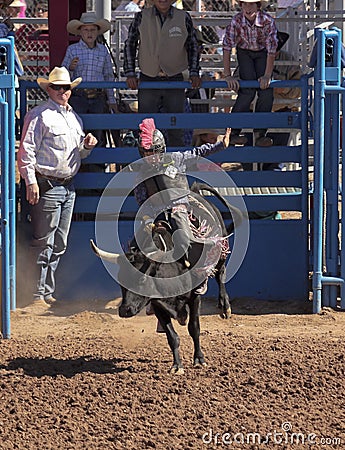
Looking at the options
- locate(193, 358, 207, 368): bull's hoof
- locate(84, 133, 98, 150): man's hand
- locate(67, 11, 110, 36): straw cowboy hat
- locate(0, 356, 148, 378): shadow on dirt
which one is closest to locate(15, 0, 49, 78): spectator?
locate(67, 11, 110, 36): straw cowboy hat

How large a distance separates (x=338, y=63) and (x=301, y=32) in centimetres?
332

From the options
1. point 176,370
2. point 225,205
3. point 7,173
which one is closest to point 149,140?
point 225,205

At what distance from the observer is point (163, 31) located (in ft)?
32.0

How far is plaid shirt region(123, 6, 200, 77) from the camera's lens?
9602 mm

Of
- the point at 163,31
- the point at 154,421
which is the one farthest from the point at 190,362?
the point at 163,31

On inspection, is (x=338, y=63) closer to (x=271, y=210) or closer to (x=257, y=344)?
(x=271, y=210)

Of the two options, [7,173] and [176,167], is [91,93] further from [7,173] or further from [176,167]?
[176,167]

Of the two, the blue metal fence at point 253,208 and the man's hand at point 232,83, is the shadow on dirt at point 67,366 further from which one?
the man's hand at point 232,83

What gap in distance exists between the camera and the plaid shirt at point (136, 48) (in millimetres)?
9602

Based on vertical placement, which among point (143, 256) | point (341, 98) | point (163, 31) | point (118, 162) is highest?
point (163, 31)

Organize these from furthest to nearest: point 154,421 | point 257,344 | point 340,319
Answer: point 340,319
point 257,344
point 154,421

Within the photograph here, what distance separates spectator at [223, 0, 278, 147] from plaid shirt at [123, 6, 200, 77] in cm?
34

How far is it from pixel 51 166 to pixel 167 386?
3378 mm

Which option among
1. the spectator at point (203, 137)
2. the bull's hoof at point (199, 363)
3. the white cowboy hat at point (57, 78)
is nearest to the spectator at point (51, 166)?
the white cowboy hat at point (57, 78)
